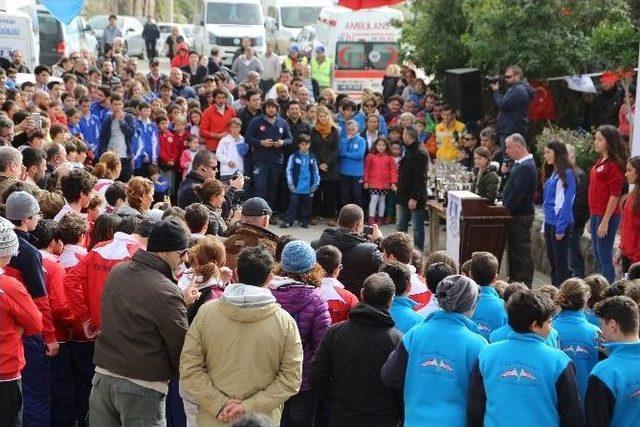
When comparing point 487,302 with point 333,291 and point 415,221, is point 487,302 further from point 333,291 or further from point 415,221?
point 415,221

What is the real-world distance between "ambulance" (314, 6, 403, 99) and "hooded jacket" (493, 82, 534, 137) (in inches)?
419

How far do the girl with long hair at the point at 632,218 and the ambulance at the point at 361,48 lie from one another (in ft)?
54.5

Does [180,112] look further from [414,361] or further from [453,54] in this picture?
[414,361]

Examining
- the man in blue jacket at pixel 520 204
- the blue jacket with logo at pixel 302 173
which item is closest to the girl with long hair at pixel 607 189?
the man in blue jacket at pixel 520 204

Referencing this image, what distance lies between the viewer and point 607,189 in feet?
39.0

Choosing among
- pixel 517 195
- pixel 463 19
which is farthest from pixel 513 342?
pixel 463 19

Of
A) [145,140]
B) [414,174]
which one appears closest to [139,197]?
[414,174]

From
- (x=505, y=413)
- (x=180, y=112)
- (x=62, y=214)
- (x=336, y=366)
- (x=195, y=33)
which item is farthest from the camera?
(x=195, y=33)

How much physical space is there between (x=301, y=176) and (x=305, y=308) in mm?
9392

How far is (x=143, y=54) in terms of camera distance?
4272cm

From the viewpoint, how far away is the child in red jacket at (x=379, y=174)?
53.4 feet

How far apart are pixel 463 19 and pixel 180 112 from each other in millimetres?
5284

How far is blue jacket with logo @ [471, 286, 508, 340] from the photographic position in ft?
24.4

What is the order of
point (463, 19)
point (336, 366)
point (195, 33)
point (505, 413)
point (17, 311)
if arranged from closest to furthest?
point (505, 413), point (336, 366), point (17, 311), point (463, 19), point (195, 33)
